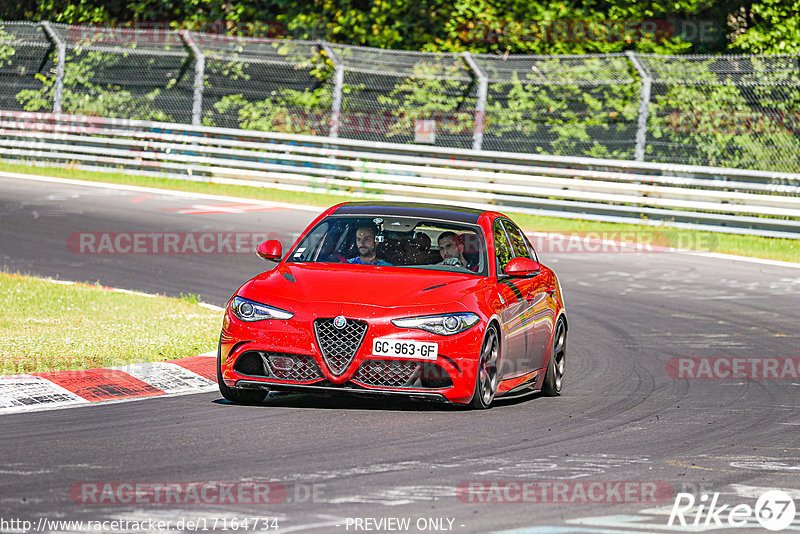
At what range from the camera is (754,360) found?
11.9 metres

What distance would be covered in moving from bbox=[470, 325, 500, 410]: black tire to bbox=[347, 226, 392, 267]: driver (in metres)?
1.07

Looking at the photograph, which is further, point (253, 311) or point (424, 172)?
point (424, 172)

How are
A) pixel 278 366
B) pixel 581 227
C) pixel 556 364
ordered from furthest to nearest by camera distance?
pixel 581 227
pixel 556 364
pixel 278 366

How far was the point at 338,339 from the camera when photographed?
847 centimetres

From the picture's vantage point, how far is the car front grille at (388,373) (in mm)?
8430

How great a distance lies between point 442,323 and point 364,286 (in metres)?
0.61

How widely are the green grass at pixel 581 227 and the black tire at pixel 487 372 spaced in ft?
39.3

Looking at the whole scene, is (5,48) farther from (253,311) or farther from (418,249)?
(253,311)

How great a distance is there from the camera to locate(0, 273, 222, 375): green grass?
9.97m

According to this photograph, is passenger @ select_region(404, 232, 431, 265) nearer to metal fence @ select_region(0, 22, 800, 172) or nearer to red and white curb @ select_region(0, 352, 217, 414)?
red and white curb @ select_region(0, 352, 217, 414)

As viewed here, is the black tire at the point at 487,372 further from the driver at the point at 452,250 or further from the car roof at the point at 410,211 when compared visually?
the car roof at the point at 410,211

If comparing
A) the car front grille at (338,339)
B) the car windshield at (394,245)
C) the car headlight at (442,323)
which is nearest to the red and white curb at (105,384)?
the car windshield at (394,245)

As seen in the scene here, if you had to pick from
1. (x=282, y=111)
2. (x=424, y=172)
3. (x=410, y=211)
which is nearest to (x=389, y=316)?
(x=410, y=211)

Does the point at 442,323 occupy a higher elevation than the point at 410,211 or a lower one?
lower
